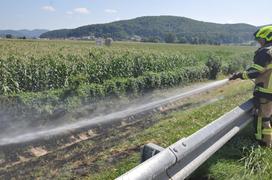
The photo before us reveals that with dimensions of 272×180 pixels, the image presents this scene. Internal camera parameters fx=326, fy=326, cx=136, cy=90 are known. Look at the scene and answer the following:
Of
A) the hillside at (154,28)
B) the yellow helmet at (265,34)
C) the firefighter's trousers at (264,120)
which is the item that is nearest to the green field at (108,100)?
the firefighter's trousers at (264,120)

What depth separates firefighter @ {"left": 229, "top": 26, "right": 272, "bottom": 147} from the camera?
4.70 metres

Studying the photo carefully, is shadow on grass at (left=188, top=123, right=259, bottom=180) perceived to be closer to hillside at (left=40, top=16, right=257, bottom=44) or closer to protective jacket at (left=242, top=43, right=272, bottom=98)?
protective jacket at (left=242, top=43, right=272, bottom=98)

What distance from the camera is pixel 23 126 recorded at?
951 cm

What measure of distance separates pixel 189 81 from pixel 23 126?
476 inches

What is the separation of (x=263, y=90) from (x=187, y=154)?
2405 millimetres

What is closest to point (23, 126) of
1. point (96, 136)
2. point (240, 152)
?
point (96, 136)

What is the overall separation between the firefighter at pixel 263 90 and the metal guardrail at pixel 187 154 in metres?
0.48

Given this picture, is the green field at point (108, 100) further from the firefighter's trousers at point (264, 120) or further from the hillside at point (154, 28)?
the hillside at point (154, 28)

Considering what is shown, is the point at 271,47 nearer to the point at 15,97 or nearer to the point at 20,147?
the point at 20,147

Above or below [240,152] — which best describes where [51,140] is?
below

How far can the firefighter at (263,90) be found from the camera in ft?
15.4

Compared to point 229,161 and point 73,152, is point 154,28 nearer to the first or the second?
point 73,152

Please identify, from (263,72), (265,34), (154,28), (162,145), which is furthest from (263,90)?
(154,28)

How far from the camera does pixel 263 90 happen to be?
4773mm
